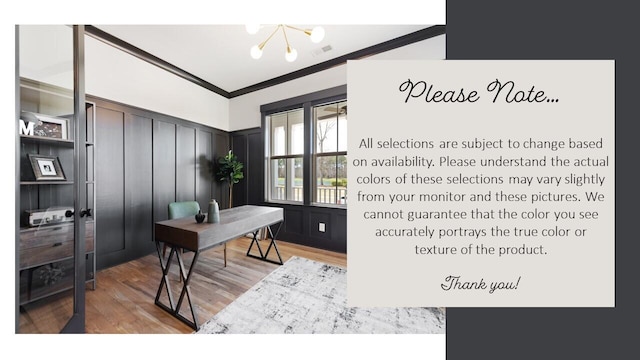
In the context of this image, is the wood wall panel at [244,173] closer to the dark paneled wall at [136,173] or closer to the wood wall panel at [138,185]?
the dark paneled wall at [136,173]

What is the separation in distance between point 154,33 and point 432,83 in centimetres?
331

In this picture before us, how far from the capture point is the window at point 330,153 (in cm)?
328

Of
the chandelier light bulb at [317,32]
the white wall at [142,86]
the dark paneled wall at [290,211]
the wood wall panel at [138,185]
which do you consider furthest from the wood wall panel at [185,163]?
the chandelier light bulb at [317,32]

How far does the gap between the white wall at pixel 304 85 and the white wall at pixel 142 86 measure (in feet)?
1.49

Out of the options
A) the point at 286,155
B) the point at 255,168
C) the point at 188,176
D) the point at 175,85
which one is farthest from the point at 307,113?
the point at 188,176

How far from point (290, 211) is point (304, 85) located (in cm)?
218

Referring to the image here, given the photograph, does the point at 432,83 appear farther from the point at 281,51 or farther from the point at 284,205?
the point at 284,205

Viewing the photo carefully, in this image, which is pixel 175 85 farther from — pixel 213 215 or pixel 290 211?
pixel 290 211

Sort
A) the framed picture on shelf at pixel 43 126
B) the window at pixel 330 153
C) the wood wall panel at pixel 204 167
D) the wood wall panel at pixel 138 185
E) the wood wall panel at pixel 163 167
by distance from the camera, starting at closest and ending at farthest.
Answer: the framed picture on shelf at pixel 43 126 < the wood wall panel at pixel 138 185 < the wood wall panel at pixel 163 167 < the window at pixel 330 153 < the wood wall panel at pixel 204 167

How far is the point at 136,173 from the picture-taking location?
9.13ft

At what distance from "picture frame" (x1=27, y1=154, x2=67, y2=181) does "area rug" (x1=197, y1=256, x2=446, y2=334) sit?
141cm

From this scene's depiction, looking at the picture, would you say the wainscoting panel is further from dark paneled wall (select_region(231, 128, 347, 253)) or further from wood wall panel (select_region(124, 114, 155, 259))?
wood wall panel (select_region(124, 114, 155, 259))

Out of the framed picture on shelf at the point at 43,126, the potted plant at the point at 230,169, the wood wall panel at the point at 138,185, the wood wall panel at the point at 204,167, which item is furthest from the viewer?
the potted plant at the point at 230,169

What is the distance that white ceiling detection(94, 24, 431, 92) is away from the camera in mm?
2438
